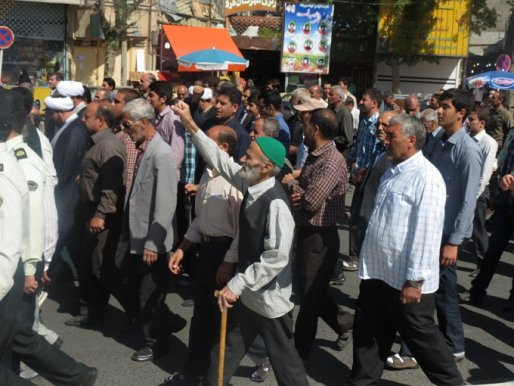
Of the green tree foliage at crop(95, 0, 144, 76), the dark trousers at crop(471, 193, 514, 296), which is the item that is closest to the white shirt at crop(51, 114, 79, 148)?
the dark trousers at crop(471, 193, 514, 296)

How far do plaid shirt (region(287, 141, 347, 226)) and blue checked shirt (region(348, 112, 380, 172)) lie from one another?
9.04 feet

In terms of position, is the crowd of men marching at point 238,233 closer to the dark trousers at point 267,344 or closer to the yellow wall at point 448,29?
the dark trousers at point 267,344

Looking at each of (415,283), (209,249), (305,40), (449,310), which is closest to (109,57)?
(305,40)

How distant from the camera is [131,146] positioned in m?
6.44

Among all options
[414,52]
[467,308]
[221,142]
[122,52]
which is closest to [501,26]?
[414,52]

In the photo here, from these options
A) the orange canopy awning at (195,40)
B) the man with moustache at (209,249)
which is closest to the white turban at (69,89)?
the man with moustache at (209,249)

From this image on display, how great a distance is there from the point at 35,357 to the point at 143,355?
1298 mm

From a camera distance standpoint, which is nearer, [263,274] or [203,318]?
[263,274]

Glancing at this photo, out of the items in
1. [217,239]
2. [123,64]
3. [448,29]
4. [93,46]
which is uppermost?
[448,29]

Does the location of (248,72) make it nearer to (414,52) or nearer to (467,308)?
(414,52)

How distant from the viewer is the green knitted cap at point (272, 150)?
4.43 metres

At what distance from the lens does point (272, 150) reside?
445 centimetres

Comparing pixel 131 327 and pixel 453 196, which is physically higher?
pixel 453 196

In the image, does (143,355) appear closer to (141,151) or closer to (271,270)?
(141,151)
